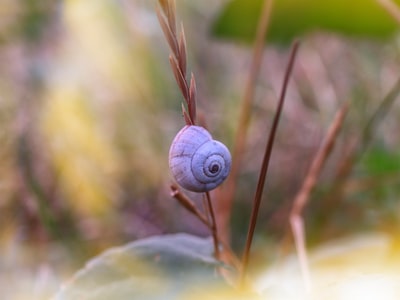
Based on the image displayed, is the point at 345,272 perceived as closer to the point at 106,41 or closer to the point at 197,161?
the point at 197,161

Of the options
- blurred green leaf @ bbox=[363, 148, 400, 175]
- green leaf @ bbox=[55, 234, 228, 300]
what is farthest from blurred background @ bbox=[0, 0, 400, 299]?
green leaf @ bbox=[55, 234, 228, 300]

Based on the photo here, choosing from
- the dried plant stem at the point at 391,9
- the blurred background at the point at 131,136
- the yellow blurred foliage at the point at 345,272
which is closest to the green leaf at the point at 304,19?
the blurred background at the point at 131,136

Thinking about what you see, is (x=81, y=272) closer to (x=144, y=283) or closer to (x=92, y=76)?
(x=144, y=283)

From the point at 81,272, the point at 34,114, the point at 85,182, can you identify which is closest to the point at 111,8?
the point at 34,114

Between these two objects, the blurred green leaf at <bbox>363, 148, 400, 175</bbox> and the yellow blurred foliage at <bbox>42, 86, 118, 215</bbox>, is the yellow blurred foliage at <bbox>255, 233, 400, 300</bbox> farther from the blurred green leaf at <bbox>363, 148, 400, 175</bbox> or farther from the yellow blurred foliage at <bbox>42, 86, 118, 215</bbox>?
the yellow blurred foliage at <bbox>42, 86, 118, 215</bbox>

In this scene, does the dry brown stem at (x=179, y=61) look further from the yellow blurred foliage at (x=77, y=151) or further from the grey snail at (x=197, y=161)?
the yellow blurred foliage at (x=77, y=151)
